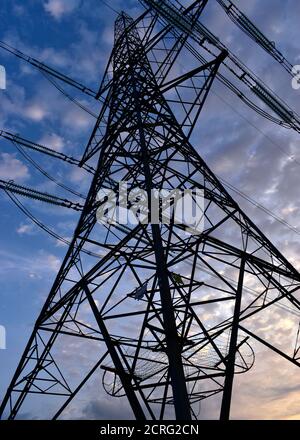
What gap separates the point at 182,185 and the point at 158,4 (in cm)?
569

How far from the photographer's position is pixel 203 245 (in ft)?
29.0

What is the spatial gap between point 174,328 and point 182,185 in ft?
13.7

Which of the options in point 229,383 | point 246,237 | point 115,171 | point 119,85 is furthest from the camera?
point 119,85

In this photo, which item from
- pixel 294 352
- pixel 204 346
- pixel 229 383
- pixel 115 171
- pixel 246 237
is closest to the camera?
pixel 229 383

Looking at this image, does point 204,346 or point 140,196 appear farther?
point 140,196

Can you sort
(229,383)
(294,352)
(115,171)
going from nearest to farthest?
1. (229,383)
2. (294,352)
3. (115,171)
